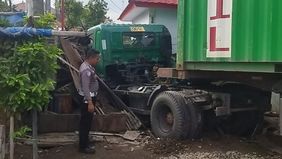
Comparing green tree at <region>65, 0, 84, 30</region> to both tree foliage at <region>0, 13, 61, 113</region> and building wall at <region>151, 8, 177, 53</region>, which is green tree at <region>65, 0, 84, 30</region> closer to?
building wall at <region>151, 8, 177, 53</region>

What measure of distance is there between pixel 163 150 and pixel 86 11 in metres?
21.9

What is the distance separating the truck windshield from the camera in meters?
10.4

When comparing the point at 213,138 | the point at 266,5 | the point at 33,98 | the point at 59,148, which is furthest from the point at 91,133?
the point at 266,5

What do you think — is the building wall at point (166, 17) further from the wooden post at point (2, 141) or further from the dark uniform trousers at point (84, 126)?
the wooden post at point (2, 141)

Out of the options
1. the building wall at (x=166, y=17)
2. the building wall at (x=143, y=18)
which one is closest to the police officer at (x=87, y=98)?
the building wall at (x=166, y=17)

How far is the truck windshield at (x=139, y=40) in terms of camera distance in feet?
34.1

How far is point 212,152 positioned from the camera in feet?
24.1

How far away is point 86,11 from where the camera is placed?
2847 cm

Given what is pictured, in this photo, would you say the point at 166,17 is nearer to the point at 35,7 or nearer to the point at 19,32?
the point at 35,7

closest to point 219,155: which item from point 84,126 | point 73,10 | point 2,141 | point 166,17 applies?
point 84,126

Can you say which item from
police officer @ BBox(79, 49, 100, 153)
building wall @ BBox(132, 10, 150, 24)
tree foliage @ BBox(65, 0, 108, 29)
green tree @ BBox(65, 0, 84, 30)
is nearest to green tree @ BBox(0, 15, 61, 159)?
police officer @ BBox(79, 49, 100, 153)

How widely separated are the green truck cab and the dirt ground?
2465mm

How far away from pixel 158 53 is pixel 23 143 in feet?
13.4

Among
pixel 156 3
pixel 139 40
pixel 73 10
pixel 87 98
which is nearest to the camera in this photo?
pixel 87 98
